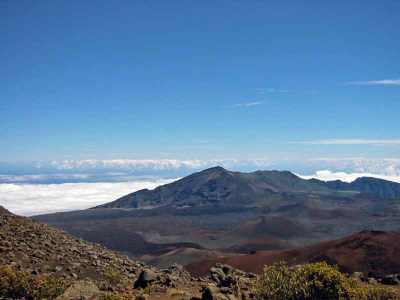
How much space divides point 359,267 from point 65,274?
25.7 meters

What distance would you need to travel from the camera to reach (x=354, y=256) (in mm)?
30938

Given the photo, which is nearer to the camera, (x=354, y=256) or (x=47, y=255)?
(x=47, y=255)

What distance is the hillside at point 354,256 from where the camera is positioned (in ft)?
95.3

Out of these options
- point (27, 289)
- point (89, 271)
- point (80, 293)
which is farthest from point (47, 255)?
point (80, 293)

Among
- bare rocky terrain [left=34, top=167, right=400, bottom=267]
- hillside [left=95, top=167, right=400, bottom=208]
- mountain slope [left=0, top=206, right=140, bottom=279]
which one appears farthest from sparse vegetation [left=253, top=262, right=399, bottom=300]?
hillside [left=95, top=167, right=400, bottom=208]

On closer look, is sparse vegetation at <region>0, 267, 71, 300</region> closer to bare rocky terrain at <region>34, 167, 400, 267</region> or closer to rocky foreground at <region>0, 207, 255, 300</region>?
rocky foreground at <region>0, 207, 255, 300</region>

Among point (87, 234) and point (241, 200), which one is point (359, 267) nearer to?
point (87, 234)

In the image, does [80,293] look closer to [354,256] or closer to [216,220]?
[354,256]

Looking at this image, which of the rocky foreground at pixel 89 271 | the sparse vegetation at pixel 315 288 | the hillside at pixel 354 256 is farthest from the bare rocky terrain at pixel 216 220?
the sparse vegetation at pixel 315 288

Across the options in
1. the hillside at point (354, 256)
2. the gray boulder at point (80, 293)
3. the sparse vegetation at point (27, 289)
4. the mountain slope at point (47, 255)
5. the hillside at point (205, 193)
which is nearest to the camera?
A: the gray boulder at point (80, 293)

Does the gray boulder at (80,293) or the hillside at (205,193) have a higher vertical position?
the gray boulder at (80,293)

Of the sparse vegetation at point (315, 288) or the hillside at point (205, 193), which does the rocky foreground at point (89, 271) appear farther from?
the hillside at point (205, 193)

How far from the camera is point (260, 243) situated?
64500mm

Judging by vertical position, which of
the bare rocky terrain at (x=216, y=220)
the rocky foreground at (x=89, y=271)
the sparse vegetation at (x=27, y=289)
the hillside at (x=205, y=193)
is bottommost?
the bare rocky terrain at (x=216, y=220)
